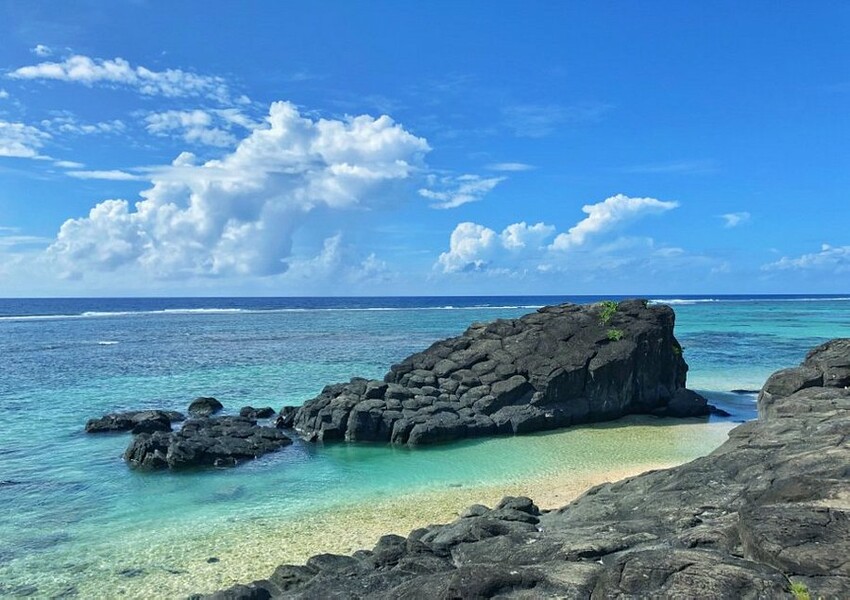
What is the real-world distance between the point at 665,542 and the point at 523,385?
67.9ft

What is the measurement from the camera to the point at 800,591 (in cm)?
771

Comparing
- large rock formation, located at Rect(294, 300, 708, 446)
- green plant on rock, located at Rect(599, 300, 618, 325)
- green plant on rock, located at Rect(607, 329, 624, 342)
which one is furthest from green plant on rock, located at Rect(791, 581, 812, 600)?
green plant on rock, located at Rect(599, 300, 618, 325)

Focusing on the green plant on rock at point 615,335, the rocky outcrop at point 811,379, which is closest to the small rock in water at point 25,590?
the rocky outcrop at point 811,379

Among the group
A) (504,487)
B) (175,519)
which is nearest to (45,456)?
(175,519)

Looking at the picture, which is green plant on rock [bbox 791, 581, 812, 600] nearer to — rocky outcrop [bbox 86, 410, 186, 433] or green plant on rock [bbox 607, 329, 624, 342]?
green plant on rock [bbox 607, 329, 624, 342]

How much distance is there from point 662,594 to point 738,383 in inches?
1602

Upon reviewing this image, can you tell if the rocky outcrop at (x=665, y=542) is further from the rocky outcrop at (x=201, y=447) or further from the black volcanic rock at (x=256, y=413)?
the black volcanic rock at (x=256, y=413)

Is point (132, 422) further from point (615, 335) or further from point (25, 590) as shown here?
point (615, 335)

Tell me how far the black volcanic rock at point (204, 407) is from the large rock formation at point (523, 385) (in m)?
6.87

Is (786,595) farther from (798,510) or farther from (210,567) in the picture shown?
(210,567)

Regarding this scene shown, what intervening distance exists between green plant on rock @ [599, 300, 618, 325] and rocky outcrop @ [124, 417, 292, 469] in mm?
18357

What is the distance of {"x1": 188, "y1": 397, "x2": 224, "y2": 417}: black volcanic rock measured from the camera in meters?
35.4

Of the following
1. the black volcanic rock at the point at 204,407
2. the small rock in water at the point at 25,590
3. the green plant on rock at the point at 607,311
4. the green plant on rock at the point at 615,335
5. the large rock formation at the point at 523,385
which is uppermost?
the green plant on rock at the point at 607,311

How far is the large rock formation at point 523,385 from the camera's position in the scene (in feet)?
95.9
